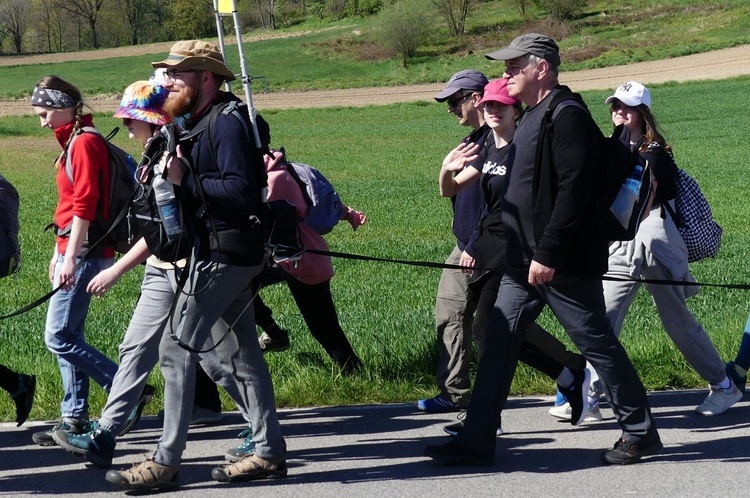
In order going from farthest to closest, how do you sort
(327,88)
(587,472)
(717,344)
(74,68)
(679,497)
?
(74,68) → (327,88) → (717,344) → (587,472) → (679,497)

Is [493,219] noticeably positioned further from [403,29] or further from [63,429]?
[403,29]

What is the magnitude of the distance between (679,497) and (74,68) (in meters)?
77.0

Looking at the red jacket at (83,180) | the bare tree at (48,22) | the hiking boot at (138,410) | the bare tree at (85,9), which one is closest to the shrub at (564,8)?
the bare tree at (85,9)

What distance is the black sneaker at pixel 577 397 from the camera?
18.0ft

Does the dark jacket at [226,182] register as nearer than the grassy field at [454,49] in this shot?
Yes

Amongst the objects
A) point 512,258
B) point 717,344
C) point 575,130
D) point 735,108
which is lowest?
point 735,108

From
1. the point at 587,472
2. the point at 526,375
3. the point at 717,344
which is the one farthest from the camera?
the point at 717,344

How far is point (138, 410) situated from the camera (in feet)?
18.5

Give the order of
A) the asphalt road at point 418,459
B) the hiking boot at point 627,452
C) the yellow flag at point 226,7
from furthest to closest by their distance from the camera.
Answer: the yellow flag at point 226,7
the hiking boot at point 627,452
the asphalt road at point 418,459

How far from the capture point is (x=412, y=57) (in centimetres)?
7725

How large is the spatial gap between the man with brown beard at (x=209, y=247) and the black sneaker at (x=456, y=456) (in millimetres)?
724

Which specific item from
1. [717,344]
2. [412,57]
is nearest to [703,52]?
[412,57]

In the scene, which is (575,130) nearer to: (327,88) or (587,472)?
(587,472)

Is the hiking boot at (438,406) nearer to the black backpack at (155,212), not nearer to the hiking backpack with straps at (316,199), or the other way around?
the hiking backpack with straps at (316,199)
